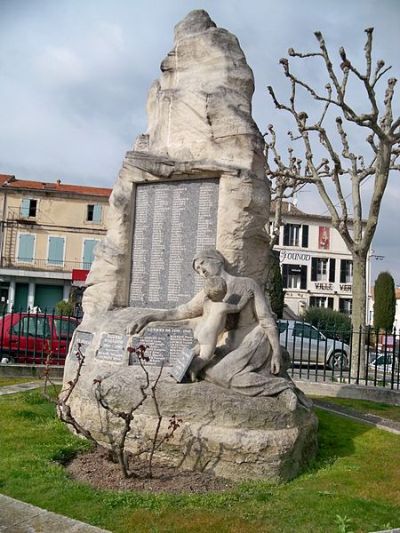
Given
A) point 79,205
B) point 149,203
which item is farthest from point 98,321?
point 79,205

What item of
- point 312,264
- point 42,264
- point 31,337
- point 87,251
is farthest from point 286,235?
point 31,337

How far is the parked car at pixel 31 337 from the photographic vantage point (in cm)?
1276

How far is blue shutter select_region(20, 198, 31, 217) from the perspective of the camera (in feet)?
137

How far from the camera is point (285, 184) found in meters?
20.7

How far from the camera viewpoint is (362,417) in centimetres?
874

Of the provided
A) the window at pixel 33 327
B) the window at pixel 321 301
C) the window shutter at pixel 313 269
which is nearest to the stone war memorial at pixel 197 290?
the window at pixel 33 327

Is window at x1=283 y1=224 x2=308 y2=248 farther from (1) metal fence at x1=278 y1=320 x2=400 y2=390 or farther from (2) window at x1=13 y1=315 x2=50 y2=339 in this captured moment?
(2) window at x1=13 y1=315 x2=50 y2=339

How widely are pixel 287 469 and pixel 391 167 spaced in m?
12.5

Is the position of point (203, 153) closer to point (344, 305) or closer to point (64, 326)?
point (64, 326)

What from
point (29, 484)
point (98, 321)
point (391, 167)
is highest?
point (391, 167)

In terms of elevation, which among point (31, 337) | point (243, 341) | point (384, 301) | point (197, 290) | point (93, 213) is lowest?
point (31, 337)

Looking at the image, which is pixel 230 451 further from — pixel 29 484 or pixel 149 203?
pixel 149 203

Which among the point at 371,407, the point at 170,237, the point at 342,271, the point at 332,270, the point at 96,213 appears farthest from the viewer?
the point at 342,271

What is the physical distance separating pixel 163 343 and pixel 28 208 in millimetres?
38126
